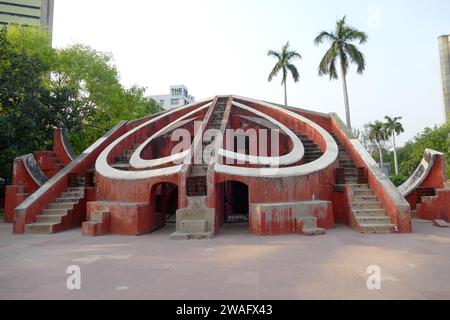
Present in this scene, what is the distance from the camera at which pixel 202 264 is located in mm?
4844

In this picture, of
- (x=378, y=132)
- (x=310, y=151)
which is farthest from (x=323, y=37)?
(x=378, y=132)

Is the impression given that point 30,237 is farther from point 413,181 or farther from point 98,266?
point 413,181

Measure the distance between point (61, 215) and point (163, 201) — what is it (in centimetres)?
277

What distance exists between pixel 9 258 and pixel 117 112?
17.9 meters

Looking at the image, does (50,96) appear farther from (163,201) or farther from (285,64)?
(285,64)

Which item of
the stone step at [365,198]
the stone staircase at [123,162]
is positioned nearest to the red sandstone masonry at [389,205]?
the stone step at [365,198]

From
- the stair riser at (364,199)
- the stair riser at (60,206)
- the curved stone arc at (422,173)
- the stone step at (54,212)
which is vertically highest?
the curved stone arc at (422,173)

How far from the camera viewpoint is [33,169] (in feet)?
37.0

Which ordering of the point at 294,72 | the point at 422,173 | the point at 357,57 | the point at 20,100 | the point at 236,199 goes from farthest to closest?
the point at 294,72 < the point at 357,57 < the point at 20,100 < the point at 236,199 < the point at 422,173

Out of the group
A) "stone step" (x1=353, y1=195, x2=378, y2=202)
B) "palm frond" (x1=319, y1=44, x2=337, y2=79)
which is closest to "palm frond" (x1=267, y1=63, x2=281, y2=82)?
"palm frond" (x1=319, y1=44, x2=337, y2=79)

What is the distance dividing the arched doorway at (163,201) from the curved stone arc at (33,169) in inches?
173

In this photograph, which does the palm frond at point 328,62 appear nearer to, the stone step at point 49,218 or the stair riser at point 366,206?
the stair riser at point 366,206

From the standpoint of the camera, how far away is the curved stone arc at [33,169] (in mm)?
11078
